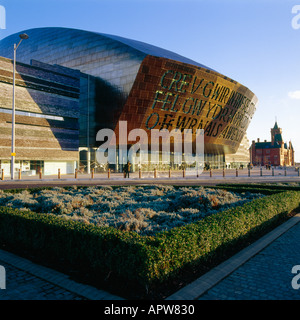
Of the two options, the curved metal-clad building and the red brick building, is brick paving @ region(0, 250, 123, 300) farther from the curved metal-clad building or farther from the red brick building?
the red brick building

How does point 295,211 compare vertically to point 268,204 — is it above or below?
below

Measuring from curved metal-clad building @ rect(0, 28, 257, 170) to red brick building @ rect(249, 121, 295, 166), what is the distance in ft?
358

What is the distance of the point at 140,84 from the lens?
107 ft

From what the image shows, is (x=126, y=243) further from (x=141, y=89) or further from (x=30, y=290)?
(x=141, y=89)

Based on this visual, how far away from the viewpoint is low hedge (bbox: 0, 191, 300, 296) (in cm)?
415

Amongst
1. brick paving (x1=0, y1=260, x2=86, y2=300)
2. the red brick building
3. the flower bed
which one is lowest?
brick paving (x1=0, y1=260, x2=86, y2=300)

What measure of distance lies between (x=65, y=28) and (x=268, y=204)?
→ 49.1 m

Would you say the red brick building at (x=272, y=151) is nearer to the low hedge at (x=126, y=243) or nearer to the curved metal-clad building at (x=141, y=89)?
the curved metal-clad building at (x=141, y=89)

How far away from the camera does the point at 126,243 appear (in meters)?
4.29

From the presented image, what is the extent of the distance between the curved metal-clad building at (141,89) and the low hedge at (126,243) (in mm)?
27807

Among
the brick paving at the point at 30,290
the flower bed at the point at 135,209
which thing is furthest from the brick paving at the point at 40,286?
the flower bed at the point at 135,209

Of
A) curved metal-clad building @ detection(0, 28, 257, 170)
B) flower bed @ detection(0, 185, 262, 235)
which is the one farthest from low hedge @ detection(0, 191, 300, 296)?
curved metal-clad building @ detection(0, 28, 257, 170)

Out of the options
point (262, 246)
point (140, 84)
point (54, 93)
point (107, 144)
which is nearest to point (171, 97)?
point (140, 84)
